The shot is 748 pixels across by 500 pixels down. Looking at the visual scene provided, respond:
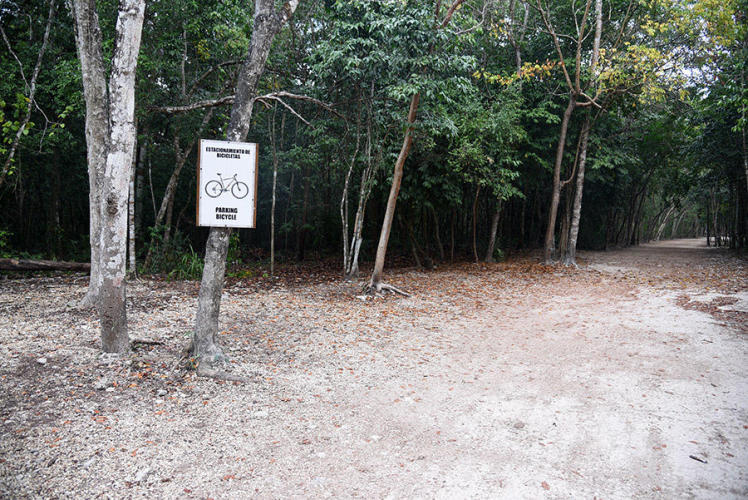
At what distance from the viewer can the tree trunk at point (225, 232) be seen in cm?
448

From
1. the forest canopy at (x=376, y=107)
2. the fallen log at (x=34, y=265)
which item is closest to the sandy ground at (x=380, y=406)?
the fallen log at (x=34, y=265)

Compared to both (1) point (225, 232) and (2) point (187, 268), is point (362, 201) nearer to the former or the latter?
(2) point (187, 268)

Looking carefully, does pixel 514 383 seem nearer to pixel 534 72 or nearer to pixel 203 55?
pixel 203 55

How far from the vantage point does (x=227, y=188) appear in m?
4.43

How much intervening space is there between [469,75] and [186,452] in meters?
12.3

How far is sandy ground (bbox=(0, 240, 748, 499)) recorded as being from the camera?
2.96m

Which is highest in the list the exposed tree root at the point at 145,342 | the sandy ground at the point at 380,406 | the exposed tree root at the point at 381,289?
the exposed tree root at the point at 381,289

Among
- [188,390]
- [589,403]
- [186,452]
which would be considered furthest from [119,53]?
[589,403]

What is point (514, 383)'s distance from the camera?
4777 millimetres

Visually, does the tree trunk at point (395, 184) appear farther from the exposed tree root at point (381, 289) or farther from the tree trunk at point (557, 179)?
the tree trunk at point (557, 179)

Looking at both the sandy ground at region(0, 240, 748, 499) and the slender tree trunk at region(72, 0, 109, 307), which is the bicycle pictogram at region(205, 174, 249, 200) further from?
the sandy ground at region(0, 240, 748, 499)

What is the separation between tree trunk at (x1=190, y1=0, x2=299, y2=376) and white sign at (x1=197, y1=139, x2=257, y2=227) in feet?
0.54

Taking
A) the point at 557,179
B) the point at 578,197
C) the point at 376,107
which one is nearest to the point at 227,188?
the point at 376,107

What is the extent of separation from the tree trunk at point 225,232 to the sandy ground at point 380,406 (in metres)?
0.31
